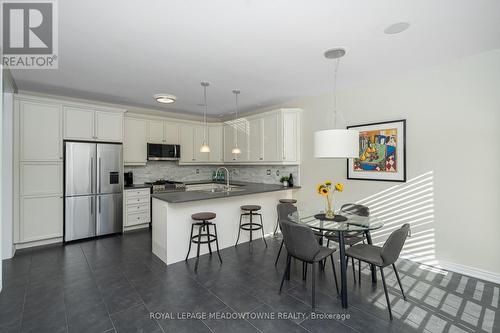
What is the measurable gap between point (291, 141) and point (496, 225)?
307cm

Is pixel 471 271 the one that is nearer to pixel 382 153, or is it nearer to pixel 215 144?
pixel 382 153

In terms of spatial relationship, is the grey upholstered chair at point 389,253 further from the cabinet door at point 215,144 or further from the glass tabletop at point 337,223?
the cabinet door at point 215,144

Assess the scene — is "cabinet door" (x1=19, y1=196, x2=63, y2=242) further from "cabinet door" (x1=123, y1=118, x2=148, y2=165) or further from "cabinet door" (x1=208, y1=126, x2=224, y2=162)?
"cabinet door" (x1=208, y1=126, x2=224, y2=162)

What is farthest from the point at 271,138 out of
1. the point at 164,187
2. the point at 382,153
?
the point at 164,187

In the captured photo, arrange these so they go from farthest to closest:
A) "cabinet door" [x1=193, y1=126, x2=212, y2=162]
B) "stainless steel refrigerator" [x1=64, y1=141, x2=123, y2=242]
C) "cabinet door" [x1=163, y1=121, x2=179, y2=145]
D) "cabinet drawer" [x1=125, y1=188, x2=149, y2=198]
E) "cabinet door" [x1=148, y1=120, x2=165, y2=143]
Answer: "cabinet door" [x1=193, y1=126, x2=212, y2=162] < "cabinet door" [x1=163, y1=121, x2=179, y2=145] < "cabinet door" [x1=148, y1=120, x2=165, y2=143] < "cabinet drawer" [x1=125, y1=188, x2=149, y2=198] < "stainless steel refrigerator" [x1=64, y1=141, x2=123, y2=242]

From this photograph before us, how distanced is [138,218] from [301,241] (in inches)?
152

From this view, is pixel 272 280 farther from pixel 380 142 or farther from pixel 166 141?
pixel 166 141

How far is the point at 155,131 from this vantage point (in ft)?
17.8

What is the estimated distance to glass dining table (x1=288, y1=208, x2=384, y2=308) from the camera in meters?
2.35

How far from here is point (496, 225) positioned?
8.98 feet

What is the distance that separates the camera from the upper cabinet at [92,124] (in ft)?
13.7

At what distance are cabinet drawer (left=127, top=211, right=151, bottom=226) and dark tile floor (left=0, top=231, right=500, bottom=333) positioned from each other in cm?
147

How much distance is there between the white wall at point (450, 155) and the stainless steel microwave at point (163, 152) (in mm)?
4046

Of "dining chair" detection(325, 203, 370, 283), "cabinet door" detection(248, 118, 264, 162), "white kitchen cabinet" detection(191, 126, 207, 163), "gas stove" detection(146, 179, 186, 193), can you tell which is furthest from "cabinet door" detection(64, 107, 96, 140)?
"dining chair" detection(325, 203, 370, 283)
